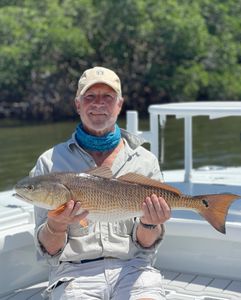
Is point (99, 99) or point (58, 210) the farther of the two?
point (99, 99)

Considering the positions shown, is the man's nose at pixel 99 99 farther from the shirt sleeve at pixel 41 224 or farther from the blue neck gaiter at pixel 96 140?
the shirt sleeve at pixel 41 224

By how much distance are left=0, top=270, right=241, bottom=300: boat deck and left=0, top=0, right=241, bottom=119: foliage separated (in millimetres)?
25834

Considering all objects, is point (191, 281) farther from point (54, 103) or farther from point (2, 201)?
point (54, 103)

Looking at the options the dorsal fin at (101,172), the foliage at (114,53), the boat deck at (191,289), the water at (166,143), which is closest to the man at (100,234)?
the dorsal fin at (101,172)

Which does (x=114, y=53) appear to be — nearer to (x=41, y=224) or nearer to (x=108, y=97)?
(x=108, y=97)

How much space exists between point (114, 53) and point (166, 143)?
1332cm

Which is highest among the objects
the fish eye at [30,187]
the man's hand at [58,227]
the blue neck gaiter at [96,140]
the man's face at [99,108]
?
the man's face at [99,108]

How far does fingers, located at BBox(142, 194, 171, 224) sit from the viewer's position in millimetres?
3119

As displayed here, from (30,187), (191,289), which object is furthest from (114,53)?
(30,187)

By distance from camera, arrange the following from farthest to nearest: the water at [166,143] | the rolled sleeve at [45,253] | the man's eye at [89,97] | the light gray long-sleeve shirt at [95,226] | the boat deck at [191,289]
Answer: the water at [166,143] → the boat deck at [191,289] → the man's eye at [89,97] → the light gray long-sleeve shirt at [95,226] → the rolled sleeve at [45,253]

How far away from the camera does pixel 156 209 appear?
3121mm

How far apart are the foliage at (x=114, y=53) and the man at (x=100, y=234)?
2644cm

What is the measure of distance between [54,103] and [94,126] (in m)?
27.4

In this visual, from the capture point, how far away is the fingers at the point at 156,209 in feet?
10.2
